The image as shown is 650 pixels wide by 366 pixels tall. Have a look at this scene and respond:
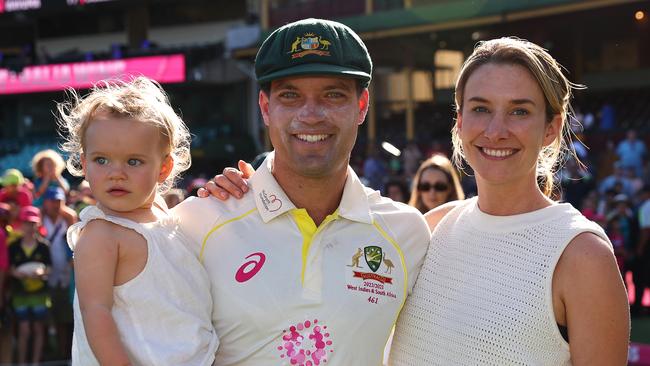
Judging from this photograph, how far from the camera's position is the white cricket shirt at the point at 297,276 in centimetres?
269

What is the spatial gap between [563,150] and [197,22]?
27496mm

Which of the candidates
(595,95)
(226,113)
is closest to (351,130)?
(595,95)

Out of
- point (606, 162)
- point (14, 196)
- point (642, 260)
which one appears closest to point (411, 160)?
point (606, 162)

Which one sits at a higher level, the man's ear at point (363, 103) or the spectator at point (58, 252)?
the man's ear at point (363, 103)

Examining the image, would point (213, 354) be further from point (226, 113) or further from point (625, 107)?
point (226, 113)

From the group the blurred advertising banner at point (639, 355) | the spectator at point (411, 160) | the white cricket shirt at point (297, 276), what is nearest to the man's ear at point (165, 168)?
the white cricket shirt at point (297, 276)

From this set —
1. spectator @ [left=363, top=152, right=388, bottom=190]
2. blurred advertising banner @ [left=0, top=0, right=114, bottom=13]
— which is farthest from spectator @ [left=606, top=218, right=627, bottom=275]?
blurred advertising banner @ [left=0, top=0, right=114, bottom=13]

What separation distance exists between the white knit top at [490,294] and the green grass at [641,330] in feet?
19.1

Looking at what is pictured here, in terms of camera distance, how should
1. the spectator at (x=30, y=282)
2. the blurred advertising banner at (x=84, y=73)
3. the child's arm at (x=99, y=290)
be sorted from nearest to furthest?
1. the child's arm at (x=99, y=290)
2. the spectator at (x=30, y=282)
3. the blurred advertising banner at (x=84, y=73)

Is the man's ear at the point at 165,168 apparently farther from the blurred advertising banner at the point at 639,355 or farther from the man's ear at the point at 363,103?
the blurred advertising banner at the point at 639,355

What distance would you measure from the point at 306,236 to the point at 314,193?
17 centimetres

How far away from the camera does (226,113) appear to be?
28.4m

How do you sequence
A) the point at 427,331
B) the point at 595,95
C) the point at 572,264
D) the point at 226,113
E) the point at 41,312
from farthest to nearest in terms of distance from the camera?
the point at 226,113
the point at 595,95
the point at 41,312
the point at 427,331
the point at 572,264

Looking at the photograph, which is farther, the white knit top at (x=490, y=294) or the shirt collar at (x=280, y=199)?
the shirt collar at (x=280, y=199)
